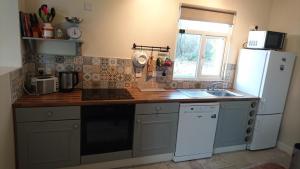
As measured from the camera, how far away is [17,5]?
189 centimetres

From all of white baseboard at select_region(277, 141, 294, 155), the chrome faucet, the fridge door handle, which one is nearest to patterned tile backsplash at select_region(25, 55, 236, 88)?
the chrome faucet

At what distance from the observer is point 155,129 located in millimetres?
2373

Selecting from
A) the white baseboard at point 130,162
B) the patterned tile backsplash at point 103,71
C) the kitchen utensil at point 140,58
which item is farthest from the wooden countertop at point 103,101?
the white baseboard at point 130,162

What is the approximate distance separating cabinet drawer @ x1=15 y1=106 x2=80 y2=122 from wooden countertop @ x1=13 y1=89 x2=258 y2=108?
42 millimetres

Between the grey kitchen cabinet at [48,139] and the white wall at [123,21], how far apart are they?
0.88 m

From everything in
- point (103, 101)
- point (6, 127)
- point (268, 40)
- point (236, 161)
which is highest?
point (268, 40)

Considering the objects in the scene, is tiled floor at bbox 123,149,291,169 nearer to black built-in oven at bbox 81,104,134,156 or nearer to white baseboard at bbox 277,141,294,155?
white baseboard at bbox 277,141,294,155

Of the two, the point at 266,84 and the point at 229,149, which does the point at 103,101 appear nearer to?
the point at 229,149

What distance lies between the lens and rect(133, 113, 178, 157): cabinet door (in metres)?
2.30

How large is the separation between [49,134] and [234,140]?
2.32 meters

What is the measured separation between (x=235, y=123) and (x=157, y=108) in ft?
3.91

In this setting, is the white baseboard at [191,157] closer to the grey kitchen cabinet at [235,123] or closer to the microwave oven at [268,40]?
the grey kitchen cabinet at [235,123]

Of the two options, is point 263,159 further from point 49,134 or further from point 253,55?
point 49,134

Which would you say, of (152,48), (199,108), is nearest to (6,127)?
(152,48)
